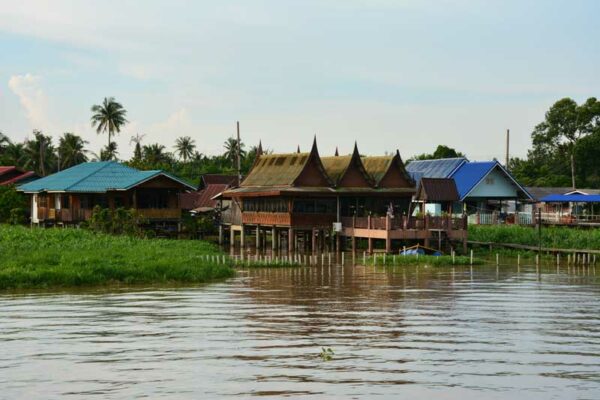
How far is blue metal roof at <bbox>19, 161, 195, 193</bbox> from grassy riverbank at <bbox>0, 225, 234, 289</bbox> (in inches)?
486

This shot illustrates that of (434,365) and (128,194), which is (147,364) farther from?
(128,194)

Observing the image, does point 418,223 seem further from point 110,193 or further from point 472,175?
point 110,193

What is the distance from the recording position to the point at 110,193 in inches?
2160

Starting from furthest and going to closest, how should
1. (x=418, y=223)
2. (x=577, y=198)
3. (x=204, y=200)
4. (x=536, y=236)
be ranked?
(x=204, y=200)
(x=577, y=198)
(x=536, y=236)
(x=418, y=223)

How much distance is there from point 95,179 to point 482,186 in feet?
75.6

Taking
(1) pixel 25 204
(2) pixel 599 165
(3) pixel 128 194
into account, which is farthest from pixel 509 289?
(2) pixel 599 165

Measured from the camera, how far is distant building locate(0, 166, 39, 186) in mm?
71344

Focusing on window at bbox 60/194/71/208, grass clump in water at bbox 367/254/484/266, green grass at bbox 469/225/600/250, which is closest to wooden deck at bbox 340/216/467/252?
grass clump in water at bbox 367/254/484/266

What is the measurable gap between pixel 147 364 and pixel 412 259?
23.9m

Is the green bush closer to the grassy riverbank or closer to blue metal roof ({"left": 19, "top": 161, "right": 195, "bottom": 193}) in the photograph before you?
blue metal roof ({"left": 19, "top": 161, "right": 195, "bottom": 193})

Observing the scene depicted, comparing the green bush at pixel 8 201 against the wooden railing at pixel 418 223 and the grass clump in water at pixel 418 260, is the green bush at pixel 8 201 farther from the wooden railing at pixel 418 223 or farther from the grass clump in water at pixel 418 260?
the grass clump in water at pixel 418 260

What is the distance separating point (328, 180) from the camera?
4912 cm

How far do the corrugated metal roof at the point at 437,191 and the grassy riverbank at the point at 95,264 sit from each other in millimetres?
18030

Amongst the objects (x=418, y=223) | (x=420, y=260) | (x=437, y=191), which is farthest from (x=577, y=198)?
(x=420, y=260)
